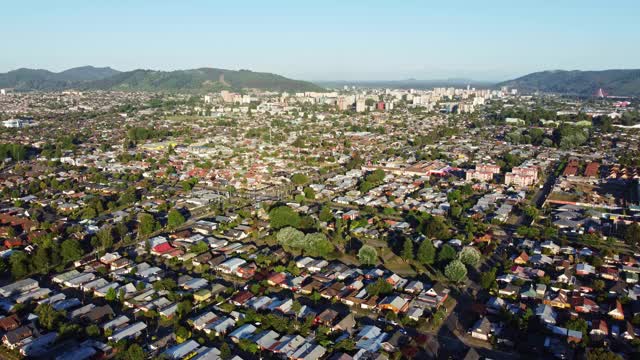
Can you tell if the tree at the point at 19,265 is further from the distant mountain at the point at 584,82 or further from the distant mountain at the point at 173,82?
the distant mountain at the point at 584,82

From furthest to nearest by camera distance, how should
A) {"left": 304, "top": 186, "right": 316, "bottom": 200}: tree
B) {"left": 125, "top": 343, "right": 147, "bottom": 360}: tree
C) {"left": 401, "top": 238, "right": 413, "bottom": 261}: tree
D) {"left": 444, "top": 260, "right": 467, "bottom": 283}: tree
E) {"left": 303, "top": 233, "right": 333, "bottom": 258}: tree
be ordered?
{"left": 304, "top": 186, "right": 316, "bottom": 200}: tree
{"left": 303, "top": 233, "right": 333, "bottom": 258}: tree
{"left": 401, "top": 238, "right": 413, "bottom": 261}: tree
{"left": 444, "top": 260, "right": 467, "bottom": 283}: tree
{"left": 125, "top": 343, "right": 147, "bottom": 360}: tree

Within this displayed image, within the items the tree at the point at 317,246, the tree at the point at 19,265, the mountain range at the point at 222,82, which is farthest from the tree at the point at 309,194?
the mountain range at the point at 222,82

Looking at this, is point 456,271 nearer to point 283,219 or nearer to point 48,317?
point 283,219

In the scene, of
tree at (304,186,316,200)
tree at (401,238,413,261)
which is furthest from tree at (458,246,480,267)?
tree at (304,186,316,200)

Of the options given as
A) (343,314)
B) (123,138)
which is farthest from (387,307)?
(123,138)

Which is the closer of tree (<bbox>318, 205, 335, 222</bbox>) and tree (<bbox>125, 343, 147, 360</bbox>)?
tree (<bbox>125, 343, 147, 360</bbox>)

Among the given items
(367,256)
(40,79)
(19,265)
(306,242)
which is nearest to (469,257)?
(367,256)

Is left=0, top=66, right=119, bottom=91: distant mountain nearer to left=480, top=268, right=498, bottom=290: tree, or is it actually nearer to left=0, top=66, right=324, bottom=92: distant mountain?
left=0, top=66, right=324, bottom=92: distant mountain
